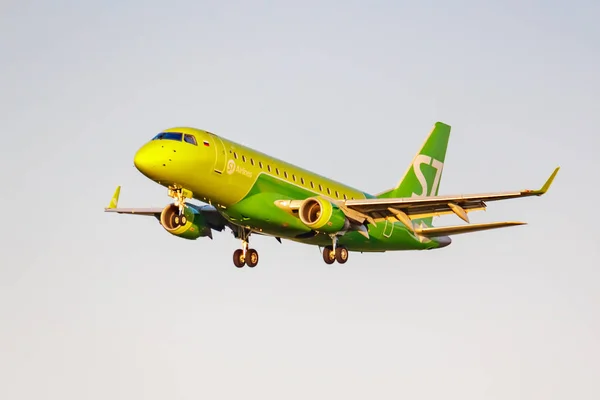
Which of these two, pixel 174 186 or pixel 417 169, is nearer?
pixel 174 186

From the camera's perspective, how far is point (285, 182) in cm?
5784

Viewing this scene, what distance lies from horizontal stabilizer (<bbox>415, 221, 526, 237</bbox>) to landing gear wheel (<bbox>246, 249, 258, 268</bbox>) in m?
8.49

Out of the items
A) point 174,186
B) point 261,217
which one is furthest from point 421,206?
point 174,186

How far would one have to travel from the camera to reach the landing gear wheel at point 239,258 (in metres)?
61.6

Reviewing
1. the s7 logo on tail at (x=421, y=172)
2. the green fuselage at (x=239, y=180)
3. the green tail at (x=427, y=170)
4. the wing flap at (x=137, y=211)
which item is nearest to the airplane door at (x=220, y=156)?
the green fuselage at (x=239, y=180)

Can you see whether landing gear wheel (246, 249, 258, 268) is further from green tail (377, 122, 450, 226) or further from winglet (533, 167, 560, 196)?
winglet (533, 167, 560, 196)

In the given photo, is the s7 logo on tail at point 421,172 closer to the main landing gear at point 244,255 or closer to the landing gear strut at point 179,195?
Answer: the main landing gear at point 244,255

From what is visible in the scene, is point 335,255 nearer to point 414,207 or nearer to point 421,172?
point 414,207

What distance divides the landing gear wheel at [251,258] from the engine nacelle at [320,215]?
5581 millimetres

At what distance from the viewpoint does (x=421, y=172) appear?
7038 centimetres

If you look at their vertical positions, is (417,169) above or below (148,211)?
above

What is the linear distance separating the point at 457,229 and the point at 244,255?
1060 centimetres

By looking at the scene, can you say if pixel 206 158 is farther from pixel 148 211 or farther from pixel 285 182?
pixel 148 211

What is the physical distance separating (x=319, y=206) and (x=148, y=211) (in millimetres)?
11599
